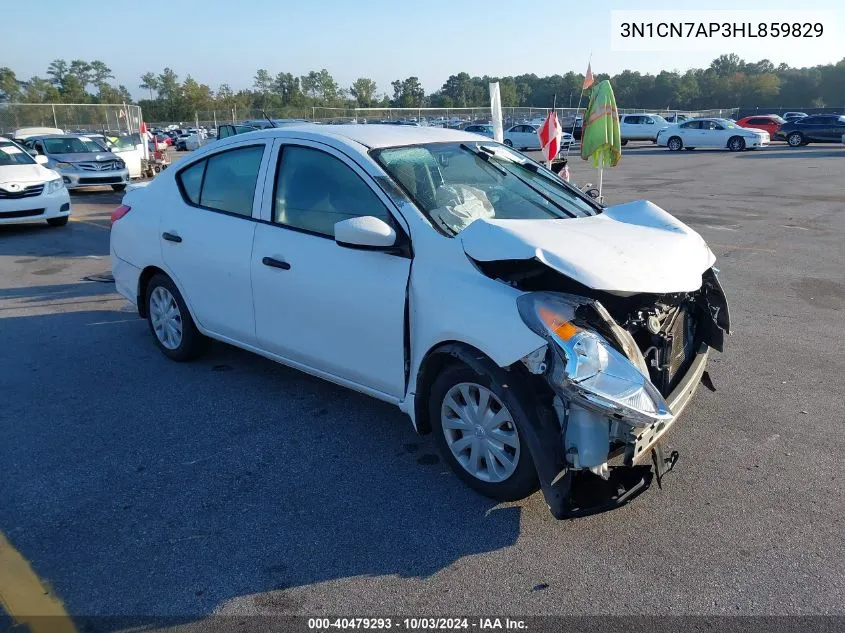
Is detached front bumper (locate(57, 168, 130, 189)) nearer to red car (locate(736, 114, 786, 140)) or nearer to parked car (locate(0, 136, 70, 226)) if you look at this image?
parked car (locate(0, 136, 70, 226))

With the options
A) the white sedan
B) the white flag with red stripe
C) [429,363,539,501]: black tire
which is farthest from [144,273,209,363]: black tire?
the white sedan

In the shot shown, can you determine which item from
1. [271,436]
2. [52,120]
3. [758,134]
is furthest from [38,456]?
[758,134]

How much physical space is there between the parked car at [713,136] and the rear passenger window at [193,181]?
111 ft

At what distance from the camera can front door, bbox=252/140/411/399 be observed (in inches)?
148

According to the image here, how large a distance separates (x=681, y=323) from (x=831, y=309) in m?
4.00

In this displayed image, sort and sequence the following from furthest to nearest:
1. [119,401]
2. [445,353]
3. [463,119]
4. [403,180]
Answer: [463,119] → [119,401] → [403,180] → [445,353]

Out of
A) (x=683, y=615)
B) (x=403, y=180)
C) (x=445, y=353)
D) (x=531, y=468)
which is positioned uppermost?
(x=403, y=180)

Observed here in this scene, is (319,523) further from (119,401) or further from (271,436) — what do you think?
(119,401)

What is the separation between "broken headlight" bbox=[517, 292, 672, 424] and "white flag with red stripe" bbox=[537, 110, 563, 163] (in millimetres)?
7852

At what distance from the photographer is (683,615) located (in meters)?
2.71

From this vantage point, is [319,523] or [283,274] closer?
[319,523]

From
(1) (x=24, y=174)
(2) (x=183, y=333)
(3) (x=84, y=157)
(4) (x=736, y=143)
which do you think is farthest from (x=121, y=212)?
(4) (x=736, y=143)

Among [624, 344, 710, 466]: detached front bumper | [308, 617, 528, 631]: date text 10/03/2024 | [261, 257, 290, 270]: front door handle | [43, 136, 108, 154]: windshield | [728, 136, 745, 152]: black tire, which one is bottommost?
[308, 617, 528, 631]: date text 10/03/2024

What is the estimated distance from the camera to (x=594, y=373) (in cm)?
293
